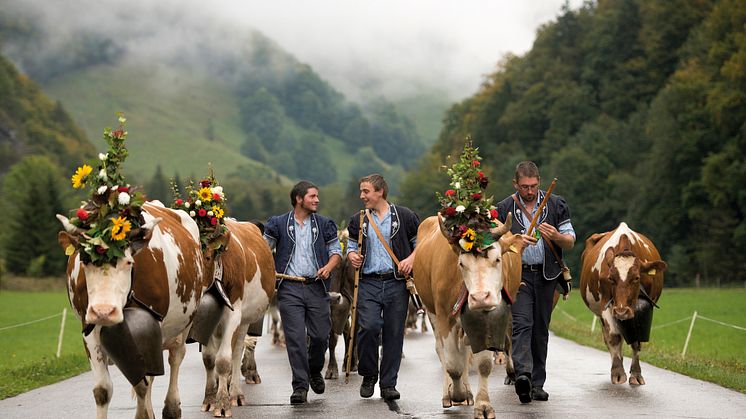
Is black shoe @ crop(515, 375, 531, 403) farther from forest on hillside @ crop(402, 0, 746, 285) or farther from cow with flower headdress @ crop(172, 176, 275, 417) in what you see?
forest on hillside @ crop(402, 0, 746, 285)

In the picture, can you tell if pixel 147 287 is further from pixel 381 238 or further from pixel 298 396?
pixel 381 238

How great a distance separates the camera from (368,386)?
1354cm

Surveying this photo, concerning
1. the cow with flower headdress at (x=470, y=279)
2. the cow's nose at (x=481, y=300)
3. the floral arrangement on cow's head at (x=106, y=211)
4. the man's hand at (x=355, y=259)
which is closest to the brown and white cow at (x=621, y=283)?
the cow with flower headdress at (x=470, y=279)

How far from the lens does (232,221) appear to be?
15.3 m

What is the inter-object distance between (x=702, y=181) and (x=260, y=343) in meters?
43.4

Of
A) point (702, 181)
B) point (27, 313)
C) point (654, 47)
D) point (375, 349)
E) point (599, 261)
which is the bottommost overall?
point (27, 313)

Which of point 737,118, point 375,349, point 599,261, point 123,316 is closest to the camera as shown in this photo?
point 123,316

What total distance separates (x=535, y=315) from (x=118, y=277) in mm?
5808

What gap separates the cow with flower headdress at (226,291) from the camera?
40.7 ft

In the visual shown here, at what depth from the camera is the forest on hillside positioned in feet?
211

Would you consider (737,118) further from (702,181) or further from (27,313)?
(27,313)

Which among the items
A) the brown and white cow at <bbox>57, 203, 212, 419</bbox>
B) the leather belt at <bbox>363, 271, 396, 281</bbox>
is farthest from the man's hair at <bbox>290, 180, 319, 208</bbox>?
the brown and white cow at <bbox>57, 203, 212, 419</bbox>

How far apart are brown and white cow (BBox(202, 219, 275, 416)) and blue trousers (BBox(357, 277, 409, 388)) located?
128cm

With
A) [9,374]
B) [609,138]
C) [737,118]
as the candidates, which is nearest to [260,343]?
[9,374]
